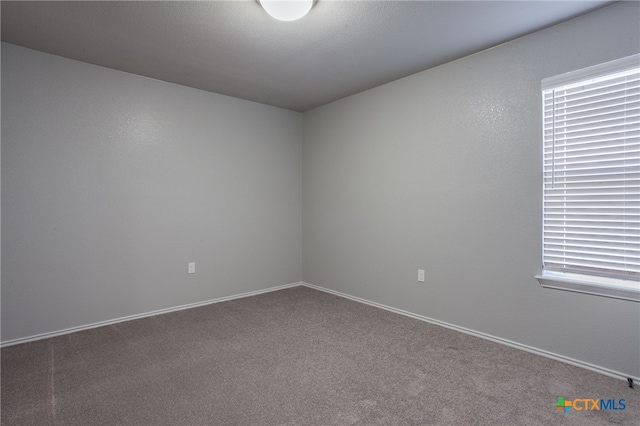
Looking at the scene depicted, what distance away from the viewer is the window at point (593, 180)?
2.09 meters

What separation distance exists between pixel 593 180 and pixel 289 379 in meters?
2.52

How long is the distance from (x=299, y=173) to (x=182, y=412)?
3448 mm

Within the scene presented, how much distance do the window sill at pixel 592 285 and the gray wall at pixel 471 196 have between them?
0.18 ft

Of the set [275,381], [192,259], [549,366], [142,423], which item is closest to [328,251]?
[192,259]

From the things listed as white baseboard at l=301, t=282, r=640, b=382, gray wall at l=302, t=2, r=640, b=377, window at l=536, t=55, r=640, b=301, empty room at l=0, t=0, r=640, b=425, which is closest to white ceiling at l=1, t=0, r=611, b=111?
empty room at l=0, t=0, r=640, b=425

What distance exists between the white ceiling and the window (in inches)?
21.8

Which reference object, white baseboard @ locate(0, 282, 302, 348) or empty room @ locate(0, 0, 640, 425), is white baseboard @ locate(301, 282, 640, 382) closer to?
empty room @ locate(0, 0, 640, 425)

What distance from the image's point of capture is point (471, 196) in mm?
2895

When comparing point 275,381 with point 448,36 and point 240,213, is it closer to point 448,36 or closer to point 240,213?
point 240,213

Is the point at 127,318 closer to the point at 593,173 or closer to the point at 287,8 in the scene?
the point at 287,8

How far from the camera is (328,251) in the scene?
4.36 metres

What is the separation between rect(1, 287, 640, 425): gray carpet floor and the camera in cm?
176

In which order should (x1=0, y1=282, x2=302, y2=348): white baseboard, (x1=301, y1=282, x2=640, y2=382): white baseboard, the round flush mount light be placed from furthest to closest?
(x1=0, y1=282, x2=302, y2=348): white baseboard
(x1=301, y1=282, x2=640, y2=382): white baseboard
the round flush mount light

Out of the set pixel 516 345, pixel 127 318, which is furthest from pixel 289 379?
pixel 127 318
